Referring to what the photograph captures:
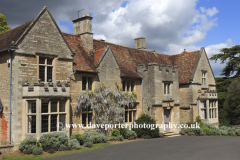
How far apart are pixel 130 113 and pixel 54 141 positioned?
377 inches

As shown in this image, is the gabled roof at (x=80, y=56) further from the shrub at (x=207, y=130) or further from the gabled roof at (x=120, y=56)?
the shrub at (x=207, y=130)

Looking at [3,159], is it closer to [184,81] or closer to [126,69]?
[126,69]

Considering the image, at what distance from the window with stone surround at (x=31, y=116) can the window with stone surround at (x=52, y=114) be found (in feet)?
1.57

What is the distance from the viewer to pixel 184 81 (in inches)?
1066

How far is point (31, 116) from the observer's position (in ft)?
49.0

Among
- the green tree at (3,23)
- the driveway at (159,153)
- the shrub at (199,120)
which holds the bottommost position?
the driveway at (159,153)

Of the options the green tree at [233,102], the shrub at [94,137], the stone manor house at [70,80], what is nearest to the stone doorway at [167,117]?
the stone manor house at [70,80]

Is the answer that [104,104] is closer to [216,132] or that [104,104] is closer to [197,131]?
[197,131]

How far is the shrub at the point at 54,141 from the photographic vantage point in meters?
14.4

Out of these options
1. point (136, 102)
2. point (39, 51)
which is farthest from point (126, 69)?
point (39, 51)

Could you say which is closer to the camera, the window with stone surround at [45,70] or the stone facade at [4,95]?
the stone facade at [4,95]

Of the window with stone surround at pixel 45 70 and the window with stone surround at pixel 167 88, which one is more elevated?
the window with stone surround at pixel 45 70

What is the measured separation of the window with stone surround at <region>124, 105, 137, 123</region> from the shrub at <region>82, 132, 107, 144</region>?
15.0 feet

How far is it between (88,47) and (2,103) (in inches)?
358
